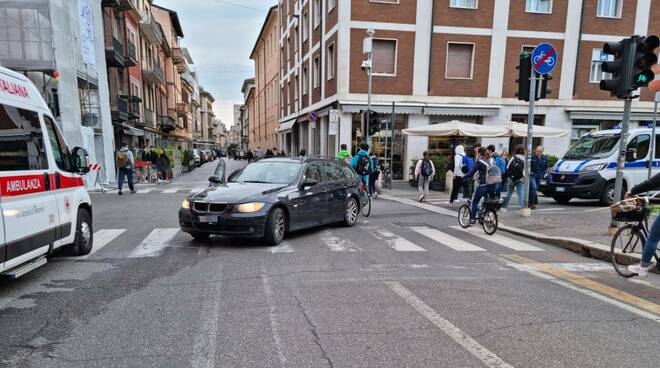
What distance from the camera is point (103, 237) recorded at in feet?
25.5

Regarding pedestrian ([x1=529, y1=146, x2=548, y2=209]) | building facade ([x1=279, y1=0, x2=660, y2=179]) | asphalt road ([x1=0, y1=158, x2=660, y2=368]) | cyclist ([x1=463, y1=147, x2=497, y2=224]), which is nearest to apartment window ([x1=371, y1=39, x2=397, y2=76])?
building facade ([x1=279, y1=0, x2=660, y2=179])

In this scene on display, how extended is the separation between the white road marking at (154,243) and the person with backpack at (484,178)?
20.9 feet

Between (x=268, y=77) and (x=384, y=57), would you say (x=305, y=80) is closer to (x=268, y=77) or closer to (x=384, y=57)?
(x=384, y=57)

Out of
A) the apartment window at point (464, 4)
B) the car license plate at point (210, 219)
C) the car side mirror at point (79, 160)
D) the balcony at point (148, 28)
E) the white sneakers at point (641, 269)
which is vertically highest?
the balcony at point (148, 28)

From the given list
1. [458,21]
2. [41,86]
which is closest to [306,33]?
[458,21]

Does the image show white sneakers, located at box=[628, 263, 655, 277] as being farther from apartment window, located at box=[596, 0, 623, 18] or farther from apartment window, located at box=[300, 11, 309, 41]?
apartment window, located at box=[300, 11, 309, 41]

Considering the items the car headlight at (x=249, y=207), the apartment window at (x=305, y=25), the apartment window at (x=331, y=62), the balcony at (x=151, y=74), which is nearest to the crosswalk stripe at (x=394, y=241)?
the car headlight at (x=249, y=207)

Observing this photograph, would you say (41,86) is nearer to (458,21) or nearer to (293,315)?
(293,315)

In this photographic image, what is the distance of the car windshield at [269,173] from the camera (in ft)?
25.9

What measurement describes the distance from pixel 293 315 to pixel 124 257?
11.8 feet

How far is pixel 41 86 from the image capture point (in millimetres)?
16156

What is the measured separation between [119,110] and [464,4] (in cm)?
2055

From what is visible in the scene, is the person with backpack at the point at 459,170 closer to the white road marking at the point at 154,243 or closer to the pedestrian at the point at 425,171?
the pedestrian at the point at 425,171

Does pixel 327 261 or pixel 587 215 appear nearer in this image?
pixel 327 261
